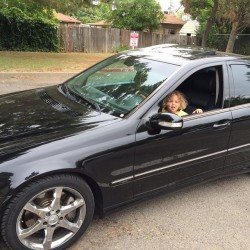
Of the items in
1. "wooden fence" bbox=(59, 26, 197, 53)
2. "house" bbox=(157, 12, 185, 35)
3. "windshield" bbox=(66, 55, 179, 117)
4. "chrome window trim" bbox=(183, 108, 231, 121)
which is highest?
"windshield" bbox=(66, 55, 179, 117)

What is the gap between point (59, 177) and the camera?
8.74 feet

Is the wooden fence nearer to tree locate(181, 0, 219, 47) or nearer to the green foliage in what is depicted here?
the green foliage

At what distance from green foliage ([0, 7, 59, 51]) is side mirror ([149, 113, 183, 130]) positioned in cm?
1913

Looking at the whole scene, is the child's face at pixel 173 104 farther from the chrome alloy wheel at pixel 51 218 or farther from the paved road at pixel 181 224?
the chrome alloy wheel at pixel 51 218

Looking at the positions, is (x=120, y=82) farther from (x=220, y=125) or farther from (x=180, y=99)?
(x=220, y=125)

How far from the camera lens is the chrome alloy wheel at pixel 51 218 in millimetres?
2668

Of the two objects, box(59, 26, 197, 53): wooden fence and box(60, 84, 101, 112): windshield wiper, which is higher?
box(60, 84, 101, 112): windshield wiper

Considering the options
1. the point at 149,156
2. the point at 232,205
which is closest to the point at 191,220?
the point at 232,205

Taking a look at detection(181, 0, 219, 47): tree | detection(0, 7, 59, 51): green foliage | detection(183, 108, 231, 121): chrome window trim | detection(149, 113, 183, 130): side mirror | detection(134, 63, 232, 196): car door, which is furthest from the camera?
detection(181, 0, 219, 47): tree

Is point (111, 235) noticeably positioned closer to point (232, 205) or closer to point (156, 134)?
point (156, 134)

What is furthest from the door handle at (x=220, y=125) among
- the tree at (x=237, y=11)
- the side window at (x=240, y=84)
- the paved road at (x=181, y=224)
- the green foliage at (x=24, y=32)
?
the tree at (x=237, y=11)

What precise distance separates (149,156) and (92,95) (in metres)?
0.92

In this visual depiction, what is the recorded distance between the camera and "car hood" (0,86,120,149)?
2840 millimetres

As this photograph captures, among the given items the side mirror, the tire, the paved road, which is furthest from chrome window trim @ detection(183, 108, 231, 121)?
the tire
